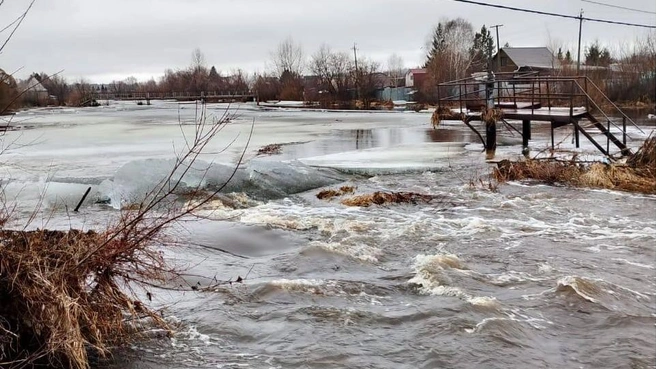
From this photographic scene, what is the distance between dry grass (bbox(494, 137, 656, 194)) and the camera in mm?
14156

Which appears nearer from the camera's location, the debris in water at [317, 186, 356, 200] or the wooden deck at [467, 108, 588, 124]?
the debris in water at [317, 186, 356, 200]

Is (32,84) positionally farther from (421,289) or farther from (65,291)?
(421,289)

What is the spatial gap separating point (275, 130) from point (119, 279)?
26350 mm

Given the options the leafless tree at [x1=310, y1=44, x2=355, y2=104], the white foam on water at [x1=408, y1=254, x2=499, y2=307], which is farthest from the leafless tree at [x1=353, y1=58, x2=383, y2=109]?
the white foam on water at [x1=408, y1=254, x2=499, y2=307]

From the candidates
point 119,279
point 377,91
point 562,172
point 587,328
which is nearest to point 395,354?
point 587,328

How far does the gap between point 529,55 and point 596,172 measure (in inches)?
2956

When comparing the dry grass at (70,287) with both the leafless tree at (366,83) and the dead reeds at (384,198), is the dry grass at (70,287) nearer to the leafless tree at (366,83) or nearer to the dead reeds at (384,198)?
the dead reeds at (384,198)

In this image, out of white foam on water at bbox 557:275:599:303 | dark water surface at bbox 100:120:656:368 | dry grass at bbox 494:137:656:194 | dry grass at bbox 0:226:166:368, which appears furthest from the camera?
dry grass at bbox 494:137:656:194

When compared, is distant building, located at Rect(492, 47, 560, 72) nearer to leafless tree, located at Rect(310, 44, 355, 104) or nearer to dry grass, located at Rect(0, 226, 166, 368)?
leafless tree, located at Rect(310, 44, 355, 104)

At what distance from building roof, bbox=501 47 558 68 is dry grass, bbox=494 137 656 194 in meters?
69.4

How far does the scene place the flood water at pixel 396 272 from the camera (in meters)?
5.83

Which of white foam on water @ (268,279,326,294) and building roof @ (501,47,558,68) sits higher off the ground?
building roof @ (501,47,558,68)

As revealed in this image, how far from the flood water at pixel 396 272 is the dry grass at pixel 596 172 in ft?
2.17

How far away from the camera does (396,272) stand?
8.23 m
